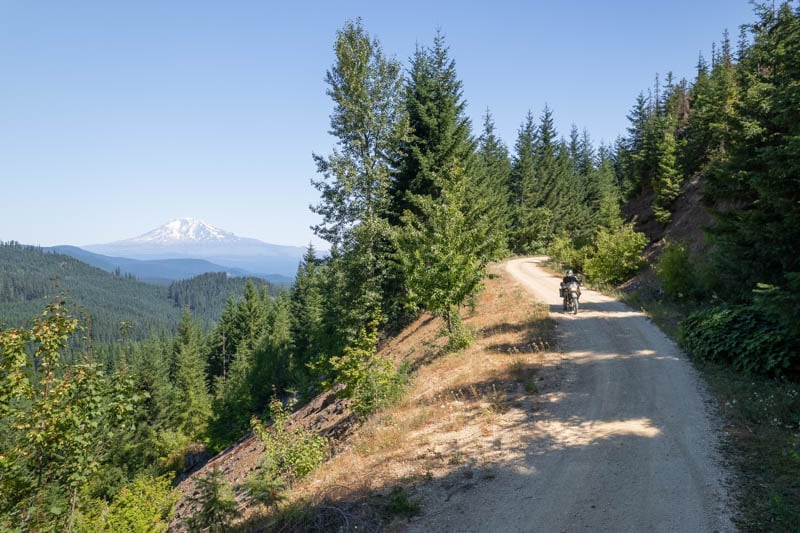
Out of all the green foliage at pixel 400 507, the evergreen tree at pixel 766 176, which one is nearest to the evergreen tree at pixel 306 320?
the evergreen tree at pixel 766 176

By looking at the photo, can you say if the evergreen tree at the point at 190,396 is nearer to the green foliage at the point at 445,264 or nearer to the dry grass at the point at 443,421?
the green foliage at the point at 445,264

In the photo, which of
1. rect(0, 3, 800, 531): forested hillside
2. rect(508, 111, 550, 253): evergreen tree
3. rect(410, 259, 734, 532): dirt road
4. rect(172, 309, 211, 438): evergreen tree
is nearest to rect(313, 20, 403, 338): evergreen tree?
rect(0, 3, 800, 531): forested hillside

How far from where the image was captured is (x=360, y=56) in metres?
22.1

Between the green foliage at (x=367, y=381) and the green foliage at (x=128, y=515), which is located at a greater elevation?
the green foliage at (x=367, y=381)

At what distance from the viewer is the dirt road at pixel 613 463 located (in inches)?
230

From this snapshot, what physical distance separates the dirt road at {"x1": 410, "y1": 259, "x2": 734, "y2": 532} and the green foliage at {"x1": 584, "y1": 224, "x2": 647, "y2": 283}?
16046 mm

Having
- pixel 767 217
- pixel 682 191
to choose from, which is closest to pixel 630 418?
pixel 767 217

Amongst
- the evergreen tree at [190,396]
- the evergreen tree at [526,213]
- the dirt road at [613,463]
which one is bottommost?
the evergreen tree at [190,396]

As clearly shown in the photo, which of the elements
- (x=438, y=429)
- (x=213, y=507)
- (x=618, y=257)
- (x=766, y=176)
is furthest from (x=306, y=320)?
(x=766, y=176)

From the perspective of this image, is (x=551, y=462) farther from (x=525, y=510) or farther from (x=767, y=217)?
(x=767, y=217)

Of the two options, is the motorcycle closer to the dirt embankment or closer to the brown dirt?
the brown dirt

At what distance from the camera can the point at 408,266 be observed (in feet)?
51.9

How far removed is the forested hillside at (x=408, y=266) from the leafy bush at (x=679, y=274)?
0.08 metres

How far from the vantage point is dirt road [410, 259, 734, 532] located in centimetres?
584
